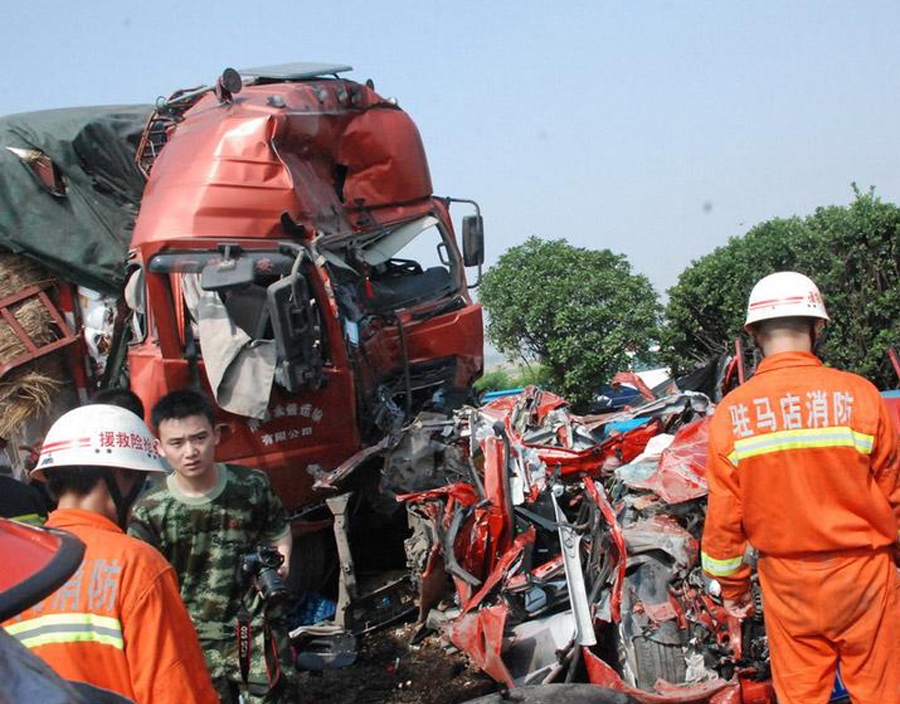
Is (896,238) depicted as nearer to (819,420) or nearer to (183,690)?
(819,420)

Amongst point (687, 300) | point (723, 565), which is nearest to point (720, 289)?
point (687, 300)

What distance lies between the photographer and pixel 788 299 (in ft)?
10.6

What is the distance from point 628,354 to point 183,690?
9.76 meters

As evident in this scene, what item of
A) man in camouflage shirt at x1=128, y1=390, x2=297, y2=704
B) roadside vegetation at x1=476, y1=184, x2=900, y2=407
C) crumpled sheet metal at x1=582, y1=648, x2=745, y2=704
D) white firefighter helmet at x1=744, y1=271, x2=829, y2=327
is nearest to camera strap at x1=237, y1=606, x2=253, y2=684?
man in camouflage shirt at x1=128, y1=390, x2=297, y2=704

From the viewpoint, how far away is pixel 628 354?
11.4m

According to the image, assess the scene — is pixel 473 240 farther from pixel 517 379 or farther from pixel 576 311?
pixel 517 379

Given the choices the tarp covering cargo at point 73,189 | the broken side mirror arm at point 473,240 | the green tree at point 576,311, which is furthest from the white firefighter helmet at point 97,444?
the green tree at point 576,311

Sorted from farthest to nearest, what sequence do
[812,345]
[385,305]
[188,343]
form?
[385,305] → [188,343] → [812,345]

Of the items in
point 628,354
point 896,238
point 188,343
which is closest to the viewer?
point 188,343

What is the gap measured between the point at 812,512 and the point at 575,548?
155 centimetres

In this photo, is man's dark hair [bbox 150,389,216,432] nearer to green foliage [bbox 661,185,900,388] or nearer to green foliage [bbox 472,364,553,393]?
green foliage [bbox 661,185,900,388]

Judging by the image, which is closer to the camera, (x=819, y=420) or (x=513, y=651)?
(x=819, y=420)

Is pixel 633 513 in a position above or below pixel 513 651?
above

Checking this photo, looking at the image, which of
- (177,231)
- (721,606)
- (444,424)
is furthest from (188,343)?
(721,606)
